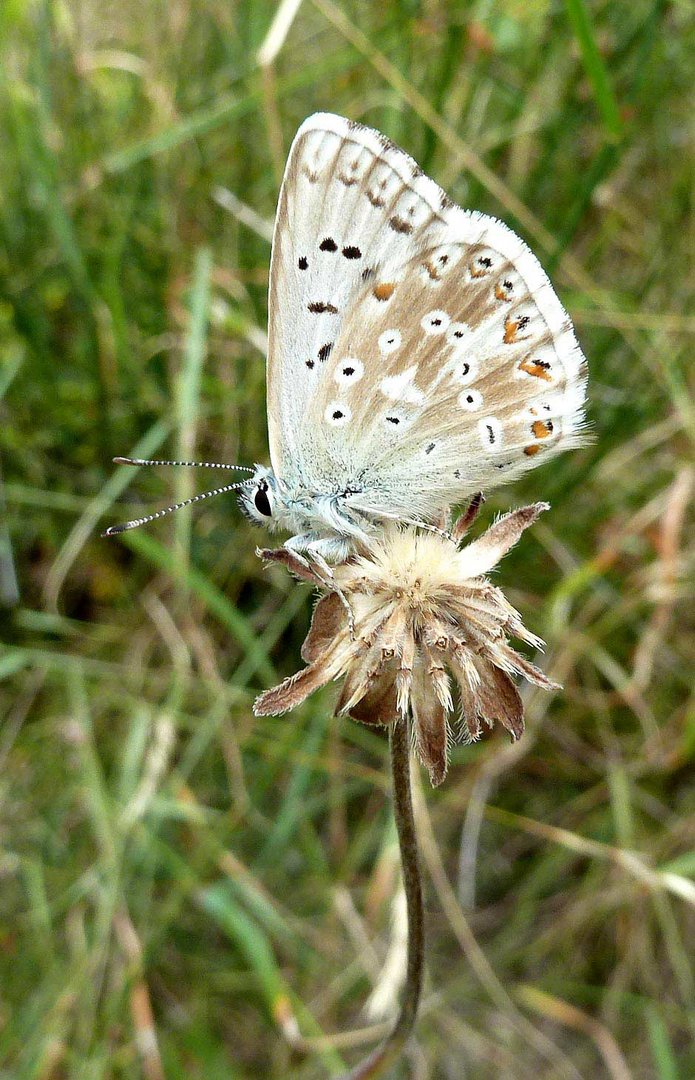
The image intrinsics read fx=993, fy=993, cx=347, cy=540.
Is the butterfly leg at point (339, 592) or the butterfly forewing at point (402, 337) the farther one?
the butterfly forewing at point (402, 337)

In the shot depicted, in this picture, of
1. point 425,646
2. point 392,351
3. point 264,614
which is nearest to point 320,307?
point 392,351

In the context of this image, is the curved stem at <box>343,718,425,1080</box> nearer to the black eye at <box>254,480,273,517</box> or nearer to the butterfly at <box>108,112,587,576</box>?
the butterfly at <box>108,112,587,576</box>

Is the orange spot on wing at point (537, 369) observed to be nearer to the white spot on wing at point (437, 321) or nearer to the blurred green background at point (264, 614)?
the white spot on wing at point (437, 321)

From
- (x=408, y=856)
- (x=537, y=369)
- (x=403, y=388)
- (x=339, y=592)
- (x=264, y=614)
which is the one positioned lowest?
(x=264, y=614)

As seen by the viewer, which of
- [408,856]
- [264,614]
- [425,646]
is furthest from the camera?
[264,614]

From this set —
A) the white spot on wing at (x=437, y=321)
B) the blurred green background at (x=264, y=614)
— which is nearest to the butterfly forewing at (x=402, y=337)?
the white spot on wing at (x=437, y=321)

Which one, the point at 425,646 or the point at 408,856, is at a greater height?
the point at 425,646

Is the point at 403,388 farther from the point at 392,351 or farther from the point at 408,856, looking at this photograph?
the point at 408,856
